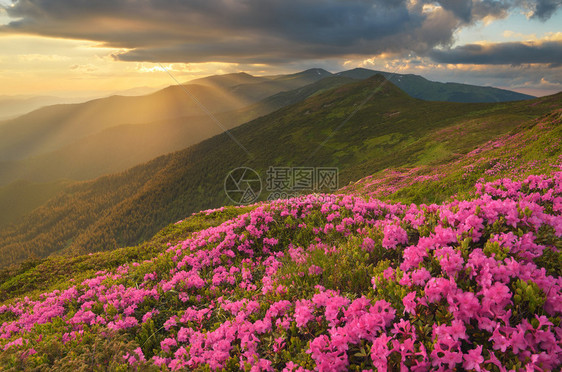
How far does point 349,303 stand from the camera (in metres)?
4.70

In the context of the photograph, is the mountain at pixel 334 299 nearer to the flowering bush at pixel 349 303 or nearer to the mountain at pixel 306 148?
the flowering bush at pixel 349 303

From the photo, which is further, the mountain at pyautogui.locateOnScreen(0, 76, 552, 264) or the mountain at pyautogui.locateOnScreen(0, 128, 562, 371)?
the mountain at pyautogui.locateOnScreen(0, 76, 552, 264)

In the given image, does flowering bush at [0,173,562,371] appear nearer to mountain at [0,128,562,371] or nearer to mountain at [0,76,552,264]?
mountain at [0,128,562,371]

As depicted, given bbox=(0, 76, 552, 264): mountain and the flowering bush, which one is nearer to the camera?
the flowering bush

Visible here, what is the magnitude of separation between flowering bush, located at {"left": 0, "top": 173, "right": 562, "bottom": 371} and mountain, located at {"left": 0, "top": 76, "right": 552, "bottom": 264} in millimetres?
40854

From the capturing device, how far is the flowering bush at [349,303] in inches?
135

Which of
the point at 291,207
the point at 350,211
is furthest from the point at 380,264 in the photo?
the point at 291,207

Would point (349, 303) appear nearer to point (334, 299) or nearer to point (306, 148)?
point (334, 299)

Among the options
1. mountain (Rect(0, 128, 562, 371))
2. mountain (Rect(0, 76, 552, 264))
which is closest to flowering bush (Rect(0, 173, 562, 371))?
mountain (Rect(0, 128, 562, 371))

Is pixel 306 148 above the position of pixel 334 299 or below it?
below

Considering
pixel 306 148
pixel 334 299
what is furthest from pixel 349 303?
pixel 306 148

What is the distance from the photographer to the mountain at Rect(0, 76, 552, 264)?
206 ft

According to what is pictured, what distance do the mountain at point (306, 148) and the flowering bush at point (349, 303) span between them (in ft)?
134

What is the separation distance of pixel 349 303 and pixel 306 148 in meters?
119
